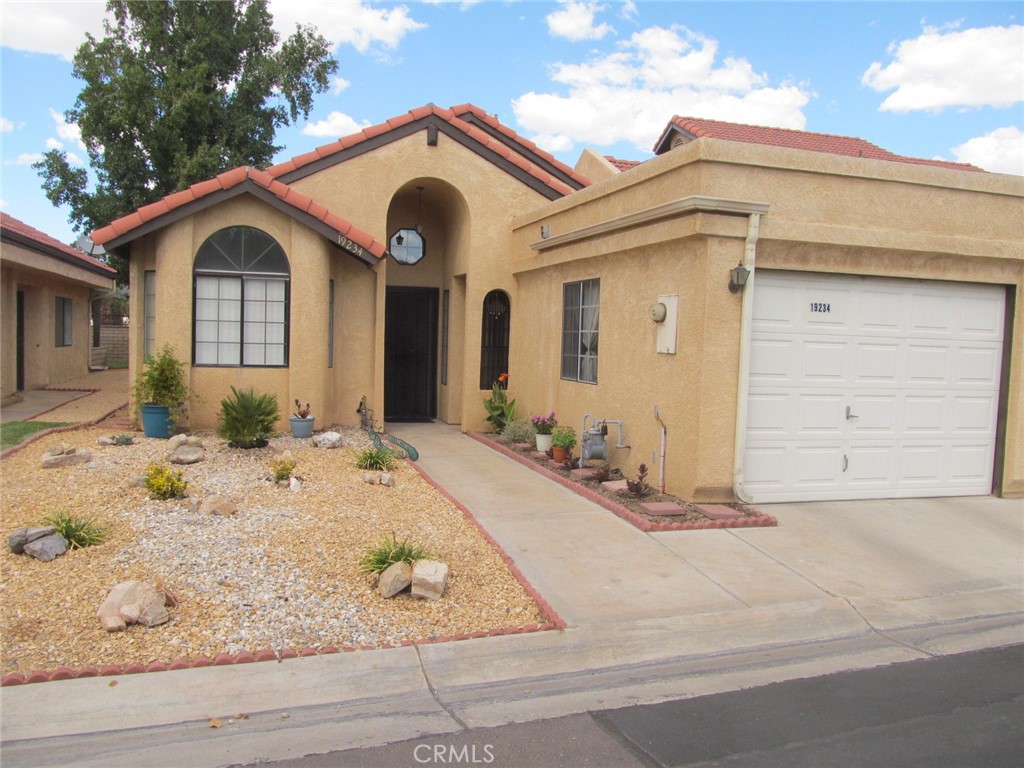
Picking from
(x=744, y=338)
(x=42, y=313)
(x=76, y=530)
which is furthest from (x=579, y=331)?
(x=42, y=313)

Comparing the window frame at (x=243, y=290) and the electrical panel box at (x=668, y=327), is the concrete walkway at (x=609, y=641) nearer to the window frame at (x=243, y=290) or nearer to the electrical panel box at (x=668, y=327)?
the electrical panel box at (x=668, y=327)

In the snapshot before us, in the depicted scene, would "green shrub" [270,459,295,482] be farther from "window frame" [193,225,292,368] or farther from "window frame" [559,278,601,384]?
"window frame" [559,278,601,384]

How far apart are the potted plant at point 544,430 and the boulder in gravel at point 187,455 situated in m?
4.41

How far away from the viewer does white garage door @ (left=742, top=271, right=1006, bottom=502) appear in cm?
858

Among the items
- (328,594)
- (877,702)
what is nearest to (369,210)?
(328,594)

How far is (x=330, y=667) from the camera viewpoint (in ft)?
16.0

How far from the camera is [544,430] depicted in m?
11.4

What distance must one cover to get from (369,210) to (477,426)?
3.93 m

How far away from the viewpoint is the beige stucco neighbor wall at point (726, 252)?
8.13 meters

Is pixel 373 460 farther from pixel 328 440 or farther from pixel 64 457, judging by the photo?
pixel 64 457

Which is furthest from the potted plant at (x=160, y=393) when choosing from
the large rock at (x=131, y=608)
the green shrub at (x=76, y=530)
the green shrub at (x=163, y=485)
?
the large rock at (x=131, y=608)

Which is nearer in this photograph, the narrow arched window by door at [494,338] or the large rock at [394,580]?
the large rock at [394,580]

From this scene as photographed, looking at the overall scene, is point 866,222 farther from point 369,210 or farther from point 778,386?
point 369,210

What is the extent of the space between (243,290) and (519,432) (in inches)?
177
